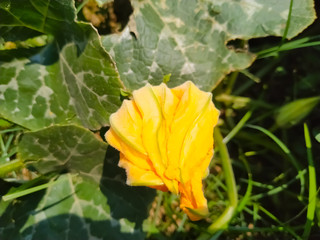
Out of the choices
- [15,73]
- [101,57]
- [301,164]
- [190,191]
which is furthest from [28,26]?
[301,164]

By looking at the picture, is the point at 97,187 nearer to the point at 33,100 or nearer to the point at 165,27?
the point at 33,100

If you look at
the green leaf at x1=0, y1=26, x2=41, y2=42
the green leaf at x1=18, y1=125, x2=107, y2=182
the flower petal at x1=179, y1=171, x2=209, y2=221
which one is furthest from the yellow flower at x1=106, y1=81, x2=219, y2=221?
the green leaf at x1=0, y1=26, x2=41, y2=42

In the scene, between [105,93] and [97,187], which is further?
[97,187]

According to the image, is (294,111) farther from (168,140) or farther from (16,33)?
(16,33)

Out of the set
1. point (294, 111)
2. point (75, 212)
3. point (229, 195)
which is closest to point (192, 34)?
point (294, 111)

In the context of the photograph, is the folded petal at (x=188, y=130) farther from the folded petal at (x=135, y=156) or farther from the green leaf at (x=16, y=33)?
the green leaf at (x=16, y=33)

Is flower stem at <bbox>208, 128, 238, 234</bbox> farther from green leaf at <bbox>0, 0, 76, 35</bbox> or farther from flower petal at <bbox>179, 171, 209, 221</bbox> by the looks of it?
green leaf at <bbox>0, 0, 76, 35</bbox>
